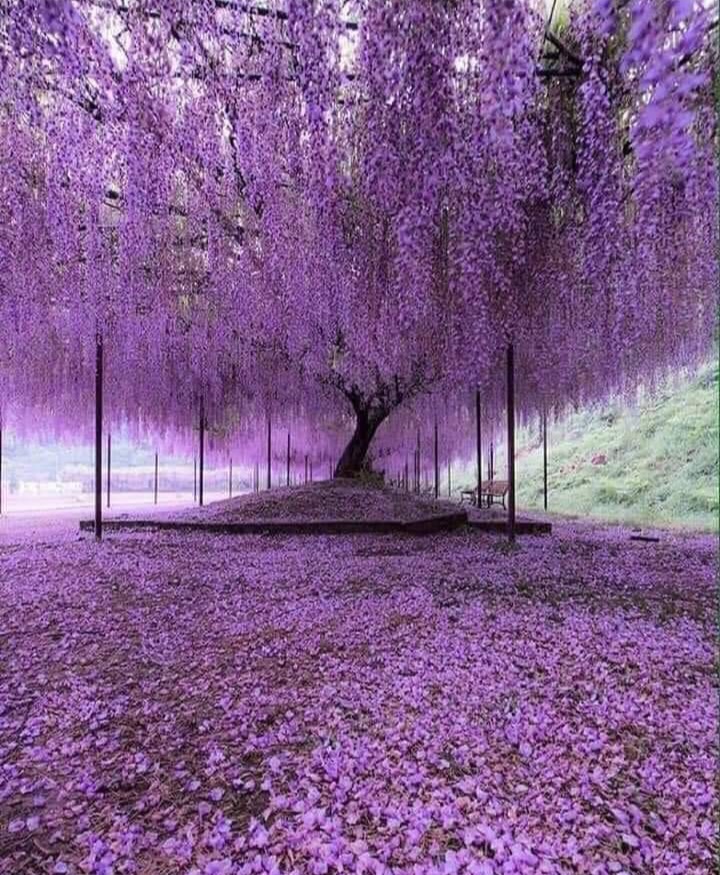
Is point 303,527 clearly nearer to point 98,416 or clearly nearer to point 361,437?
point 98,416

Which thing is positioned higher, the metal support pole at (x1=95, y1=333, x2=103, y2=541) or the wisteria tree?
the wisteria tree

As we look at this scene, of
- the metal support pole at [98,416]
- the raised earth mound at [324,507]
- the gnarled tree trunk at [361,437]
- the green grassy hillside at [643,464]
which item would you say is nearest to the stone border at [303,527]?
the raised earth mound at [324,507]

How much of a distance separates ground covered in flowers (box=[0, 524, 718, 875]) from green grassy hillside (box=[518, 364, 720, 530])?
435 inches

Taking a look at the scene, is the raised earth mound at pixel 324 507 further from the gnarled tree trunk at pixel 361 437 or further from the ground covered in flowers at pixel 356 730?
the ground covered in flowers at pixel 356 730

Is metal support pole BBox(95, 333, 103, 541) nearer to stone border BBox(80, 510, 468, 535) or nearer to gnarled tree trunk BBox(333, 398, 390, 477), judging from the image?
stone border BBox(80, 510, 468, 535)

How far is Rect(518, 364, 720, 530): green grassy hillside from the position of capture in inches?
531

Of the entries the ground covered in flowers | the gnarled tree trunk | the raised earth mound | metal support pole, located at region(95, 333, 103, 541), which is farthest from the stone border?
the gnarled tree trunk

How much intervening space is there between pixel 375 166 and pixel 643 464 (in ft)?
49.9

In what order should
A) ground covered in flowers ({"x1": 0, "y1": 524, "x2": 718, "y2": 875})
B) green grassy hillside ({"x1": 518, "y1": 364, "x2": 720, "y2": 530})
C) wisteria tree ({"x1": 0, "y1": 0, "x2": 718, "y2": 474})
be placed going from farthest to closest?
green grassy hillside ({"x1": 518, "y1": 364, "x2": 720, "y2": 530}) < wisteria tree ({"x1": 0, "y1": 0, "x2": 718, "y2": 474}) < ground covered in flowers ({"x1": 0, "y1": 524, "x2": 718, "y2": 875})

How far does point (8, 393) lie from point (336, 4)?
7.72 m

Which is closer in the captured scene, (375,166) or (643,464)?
(375,166)

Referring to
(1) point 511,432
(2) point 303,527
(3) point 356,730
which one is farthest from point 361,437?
(3) point 356,730

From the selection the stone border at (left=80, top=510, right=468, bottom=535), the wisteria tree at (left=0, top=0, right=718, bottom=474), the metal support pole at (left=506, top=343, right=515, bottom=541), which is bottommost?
the stone border at (left=80, top=510, right=468, bottom=535)

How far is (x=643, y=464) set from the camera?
15.5 meters
